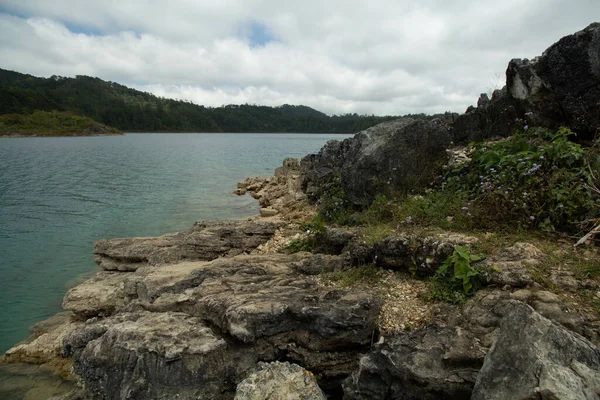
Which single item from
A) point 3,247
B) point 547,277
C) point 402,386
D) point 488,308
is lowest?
point 3,247

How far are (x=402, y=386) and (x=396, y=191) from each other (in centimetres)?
593

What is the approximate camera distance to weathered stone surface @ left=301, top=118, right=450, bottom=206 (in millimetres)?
10039

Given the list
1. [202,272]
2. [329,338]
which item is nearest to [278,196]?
[202,272]

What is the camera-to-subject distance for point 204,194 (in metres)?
28.4

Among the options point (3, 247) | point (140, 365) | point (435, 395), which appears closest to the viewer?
point (435, 395)

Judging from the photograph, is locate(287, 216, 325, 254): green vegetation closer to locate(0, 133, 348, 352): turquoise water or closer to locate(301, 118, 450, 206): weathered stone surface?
locate(301, 118, 450, 206): weathered stone surface

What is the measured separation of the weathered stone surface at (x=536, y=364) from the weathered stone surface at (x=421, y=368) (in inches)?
20.5

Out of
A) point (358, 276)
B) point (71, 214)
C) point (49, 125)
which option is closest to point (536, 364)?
point (358, 276)

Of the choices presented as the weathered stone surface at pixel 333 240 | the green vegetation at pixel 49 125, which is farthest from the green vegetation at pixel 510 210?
the green vegetation at pixel 49 125

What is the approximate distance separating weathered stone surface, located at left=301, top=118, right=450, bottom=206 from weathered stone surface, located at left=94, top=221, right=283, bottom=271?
9.74ft

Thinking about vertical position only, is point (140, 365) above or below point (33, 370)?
above

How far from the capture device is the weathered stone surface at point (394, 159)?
395 inches

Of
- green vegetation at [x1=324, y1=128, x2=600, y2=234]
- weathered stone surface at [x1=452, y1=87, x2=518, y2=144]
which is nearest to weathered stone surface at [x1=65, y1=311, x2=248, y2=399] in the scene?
green vegetation at [x1=324, y1=128, x2=600, y2=234]

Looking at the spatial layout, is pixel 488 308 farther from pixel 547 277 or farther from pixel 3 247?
pixel 3 247
